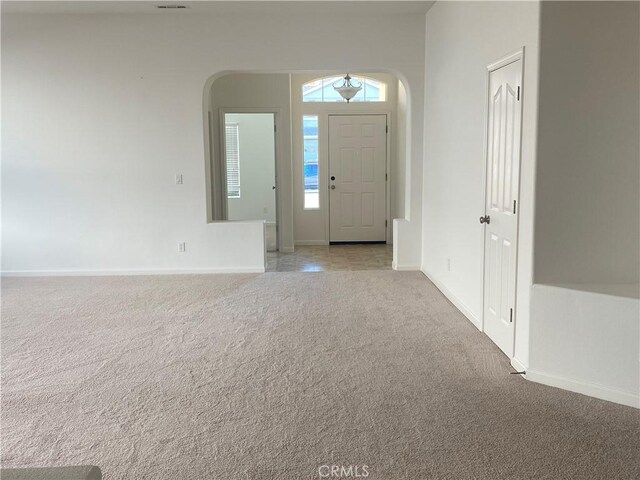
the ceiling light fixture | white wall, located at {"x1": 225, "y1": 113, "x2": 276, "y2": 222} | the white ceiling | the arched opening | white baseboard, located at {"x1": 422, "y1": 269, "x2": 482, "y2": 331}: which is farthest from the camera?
white wall, located at {"x1": 225, "y1": 113, "x2": 276, "y2": 222}

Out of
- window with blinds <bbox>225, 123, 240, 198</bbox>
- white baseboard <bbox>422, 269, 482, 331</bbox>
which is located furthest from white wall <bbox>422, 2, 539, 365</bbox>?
window with blinds <bbox>225, 123, 240, 198</bbox>

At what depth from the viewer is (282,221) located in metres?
8.34

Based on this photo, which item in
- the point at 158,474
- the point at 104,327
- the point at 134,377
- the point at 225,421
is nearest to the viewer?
the point at 158,474

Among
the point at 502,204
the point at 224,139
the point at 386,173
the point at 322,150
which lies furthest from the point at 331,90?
the point at 502,204

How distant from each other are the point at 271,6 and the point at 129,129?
2038mm

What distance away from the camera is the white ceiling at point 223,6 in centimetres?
556

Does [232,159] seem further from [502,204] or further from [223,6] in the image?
[502,204]

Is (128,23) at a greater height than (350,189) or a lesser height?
greater

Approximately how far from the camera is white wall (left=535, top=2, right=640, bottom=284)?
10.2 ft

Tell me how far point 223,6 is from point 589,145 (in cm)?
398

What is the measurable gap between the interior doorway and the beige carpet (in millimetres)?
4798

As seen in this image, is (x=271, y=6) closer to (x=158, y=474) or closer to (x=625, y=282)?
(x=625, y=282)

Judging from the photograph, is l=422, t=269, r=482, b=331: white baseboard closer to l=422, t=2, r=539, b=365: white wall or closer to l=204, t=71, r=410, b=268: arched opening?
l=422, t=2, r=539, b=365: white wall

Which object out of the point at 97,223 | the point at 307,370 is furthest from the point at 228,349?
the point at 97,223
